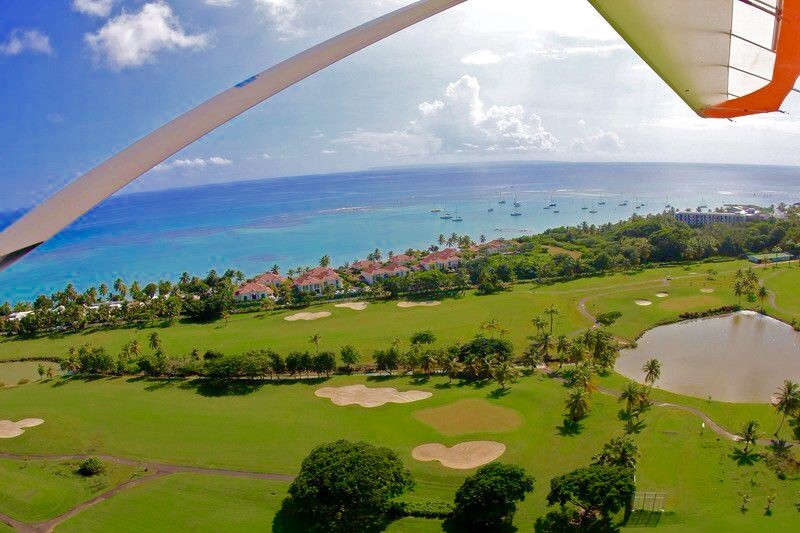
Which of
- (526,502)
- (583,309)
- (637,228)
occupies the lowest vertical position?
(526,502)

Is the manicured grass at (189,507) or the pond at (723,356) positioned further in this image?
the pond at (723,356)

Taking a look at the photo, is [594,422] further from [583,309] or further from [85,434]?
[85,434]

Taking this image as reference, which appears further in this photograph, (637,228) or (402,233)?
(402,233)

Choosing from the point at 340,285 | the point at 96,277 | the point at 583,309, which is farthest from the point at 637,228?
the point at 96,277

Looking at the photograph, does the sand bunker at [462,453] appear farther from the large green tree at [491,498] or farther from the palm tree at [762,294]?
the palm tree at [762,294]

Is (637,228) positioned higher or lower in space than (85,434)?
higher

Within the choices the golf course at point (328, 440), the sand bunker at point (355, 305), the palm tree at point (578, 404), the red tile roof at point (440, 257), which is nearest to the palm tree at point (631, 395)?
the golf course at point (328, 440)
